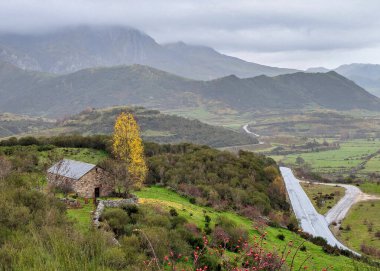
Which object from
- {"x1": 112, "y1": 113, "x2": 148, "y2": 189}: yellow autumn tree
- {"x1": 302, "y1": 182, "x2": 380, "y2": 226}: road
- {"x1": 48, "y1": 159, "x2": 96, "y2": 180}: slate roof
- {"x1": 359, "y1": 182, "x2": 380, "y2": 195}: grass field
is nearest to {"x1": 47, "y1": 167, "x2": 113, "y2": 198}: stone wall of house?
{"x1": 48, "y1": 159, "x2": 96, "y2": 180}: slate roof

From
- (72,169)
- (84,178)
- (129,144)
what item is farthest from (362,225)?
(72,169)

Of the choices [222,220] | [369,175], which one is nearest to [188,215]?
[222,220]

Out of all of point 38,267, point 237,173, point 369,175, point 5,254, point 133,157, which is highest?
point 38,267

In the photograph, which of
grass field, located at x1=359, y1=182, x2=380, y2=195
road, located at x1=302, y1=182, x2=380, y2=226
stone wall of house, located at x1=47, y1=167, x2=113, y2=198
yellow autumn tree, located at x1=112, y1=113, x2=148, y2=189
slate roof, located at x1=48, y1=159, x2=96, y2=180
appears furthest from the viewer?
grass field, located at x1=359, y1=182, x2=380, y2=195

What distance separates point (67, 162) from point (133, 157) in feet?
33.0

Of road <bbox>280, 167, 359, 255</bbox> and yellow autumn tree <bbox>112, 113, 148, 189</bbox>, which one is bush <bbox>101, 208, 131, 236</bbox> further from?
road <bbox>280, 167, 359, 255</bbox>

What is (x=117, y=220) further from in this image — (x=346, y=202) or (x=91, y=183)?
(x=346, y=202)

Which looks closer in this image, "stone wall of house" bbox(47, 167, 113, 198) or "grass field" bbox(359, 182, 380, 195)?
"stone wall of house" bbox(47, 167, 113, 198)

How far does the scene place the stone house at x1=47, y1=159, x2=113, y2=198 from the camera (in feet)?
153

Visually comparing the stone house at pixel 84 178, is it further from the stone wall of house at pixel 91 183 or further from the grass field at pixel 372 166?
the grass field at pixel 372 166

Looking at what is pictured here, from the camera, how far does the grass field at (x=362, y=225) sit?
68.2 meters

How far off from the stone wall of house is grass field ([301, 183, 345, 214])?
5939cm

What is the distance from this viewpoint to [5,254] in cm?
1141

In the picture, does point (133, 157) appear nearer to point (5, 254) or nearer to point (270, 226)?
Result: point (270, 226)
